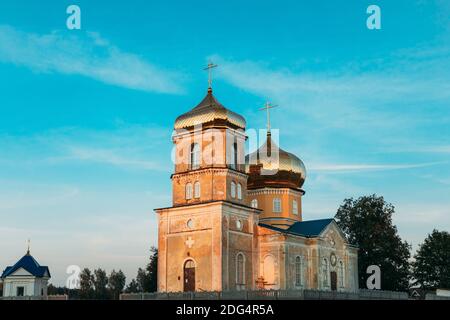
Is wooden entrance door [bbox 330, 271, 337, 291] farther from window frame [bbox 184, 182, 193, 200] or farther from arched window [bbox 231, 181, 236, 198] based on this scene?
window frame [bbox 184, 182, 193, 200]

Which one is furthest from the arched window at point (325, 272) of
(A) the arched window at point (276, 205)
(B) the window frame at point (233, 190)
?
(B) the window frame at point (233, 190)

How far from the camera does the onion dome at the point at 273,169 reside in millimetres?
52719

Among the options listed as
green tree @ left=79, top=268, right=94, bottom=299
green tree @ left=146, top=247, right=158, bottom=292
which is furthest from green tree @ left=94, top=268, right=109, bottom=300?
green tree @ left=146, top=247, right=158, bottom=292

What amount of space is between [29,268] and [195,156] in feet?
70.2

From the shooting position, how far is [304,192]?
5456 centimetres

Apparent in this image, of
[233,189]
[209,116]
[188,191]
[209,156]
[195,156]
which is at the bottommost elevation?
[188,191]

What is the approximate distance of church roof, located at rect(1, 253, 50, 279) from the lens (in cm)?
5575

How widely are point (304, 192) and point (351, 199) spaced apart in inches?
347

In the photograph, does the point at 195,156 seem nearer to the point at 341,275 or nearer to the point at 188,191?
the point at 188,191

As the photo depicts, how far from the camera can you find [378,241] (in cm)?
5872

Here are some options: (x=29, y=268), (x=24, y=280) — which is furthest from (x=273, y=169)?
(x=24, y=280)

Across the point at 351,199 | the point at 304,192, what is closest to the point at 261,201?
the point at 304,192

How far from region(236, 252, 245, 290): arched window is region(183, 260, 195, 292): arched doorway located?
298 cm
